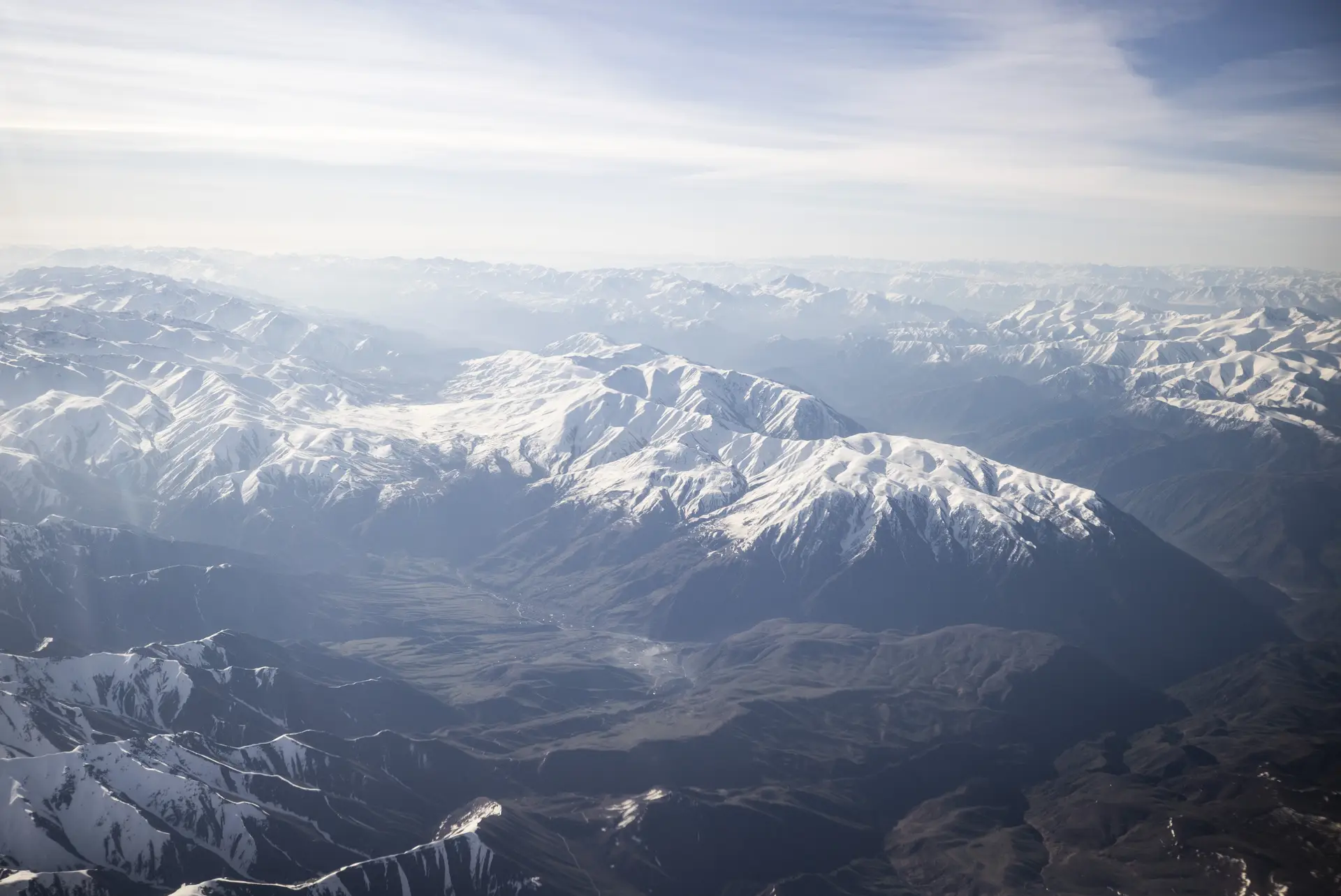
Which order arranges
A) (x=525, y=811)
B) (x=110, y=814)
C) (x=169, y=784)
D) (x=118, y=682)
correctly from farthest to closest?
(x=118, y=682) → (x=525, y=811) → (x=169, y=784) → (x=110, y=814)

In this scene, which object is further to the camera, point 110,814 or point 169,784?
point 169,784

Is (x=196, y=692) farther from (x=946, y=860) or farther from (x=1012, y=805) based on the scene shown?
(x=1012, y=805)

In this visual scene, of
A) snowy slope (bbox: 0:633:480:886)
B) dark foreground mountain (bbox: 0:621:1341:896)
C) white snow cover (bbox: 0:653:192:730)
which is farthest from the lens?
white snow cover (bbox: 0:653:192:730)

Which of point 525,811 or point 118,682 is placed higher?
point 118,682

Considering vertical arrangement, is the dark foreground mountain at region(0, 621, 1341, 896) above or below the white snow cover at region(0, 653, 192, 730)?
below

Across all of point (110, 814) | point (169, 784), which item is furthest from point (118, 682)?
point (110, 814)

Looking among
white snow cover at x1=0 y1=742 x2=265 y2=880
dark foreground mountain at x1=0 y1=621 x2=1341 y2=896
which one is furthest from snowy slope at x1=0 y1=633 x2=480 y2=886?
dark foreground mountain at x1=0 y1=621 x2=1341 y2=896

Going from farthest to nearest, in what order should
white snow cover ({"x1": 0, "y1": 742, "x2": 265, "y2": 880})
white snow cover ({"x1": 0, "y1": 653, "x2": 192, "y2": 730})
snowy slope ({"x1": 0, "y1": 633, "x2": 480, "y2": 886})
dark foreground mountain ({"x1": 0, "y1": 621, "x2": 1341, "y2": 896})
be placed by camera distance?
1. white snow cover ({"x1": 0, "y1": 653, "x2": 192, "y2": 730})
2. dark foreground mountain ({"x1": 0, "y1": 621, "x2": 1341, "y2": 896})
3. snowy slope ({"x1": 0, "y1": 633, "x2": 480, "y2": 886})
4. white snow cover ({"x1": 0, "y1": 742, "x2": 265, "y2": 880})

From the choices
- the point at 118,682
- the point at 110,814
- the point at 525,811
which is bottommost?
the point at 525,811

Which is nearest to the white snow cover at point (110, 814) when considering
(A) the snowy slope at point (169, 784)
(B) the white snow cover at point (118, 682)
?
(A) the snowy slope at point (169, 784)

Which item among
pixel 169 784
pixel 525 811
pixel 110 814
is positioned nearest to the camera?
pixel 110 814

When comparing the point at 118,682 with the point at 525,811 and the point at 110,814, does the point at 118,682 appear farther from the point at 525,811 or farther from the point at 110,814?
the point at 525,811

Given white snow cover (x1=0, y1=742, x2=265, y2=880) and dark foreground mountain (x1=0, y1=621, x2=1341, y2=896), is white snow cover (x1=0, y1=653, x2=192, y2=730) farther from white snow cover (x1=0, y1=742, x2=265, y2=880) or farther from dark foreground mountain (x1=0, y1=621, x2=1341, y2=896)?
white snow cover (x1=0, y1=742, x2=265, y2=880)
